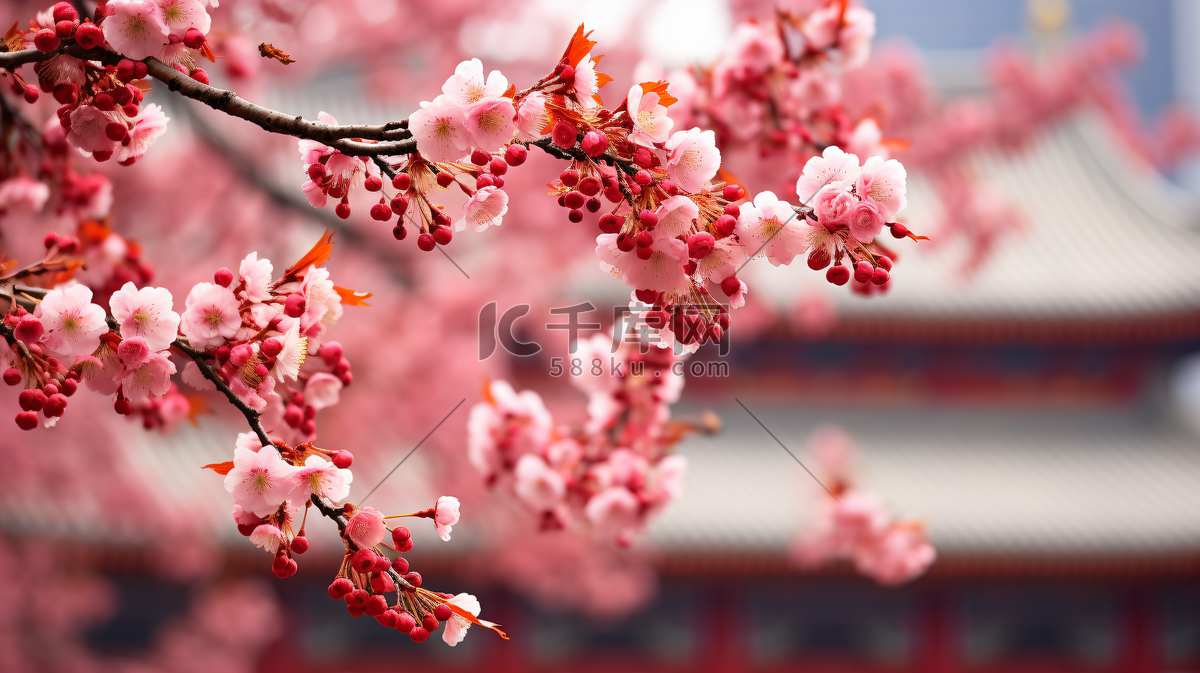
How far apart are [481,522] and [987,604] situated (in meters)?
5.56

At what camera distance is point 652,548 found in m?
7.76

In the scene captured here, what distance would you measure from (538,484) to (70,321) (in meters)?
1.24

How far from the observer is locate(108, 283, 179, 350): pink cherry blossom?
124 centimetres

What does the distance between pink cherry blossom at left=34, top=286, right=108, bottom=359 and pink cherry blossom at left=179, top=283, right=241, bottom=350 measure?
131 mm

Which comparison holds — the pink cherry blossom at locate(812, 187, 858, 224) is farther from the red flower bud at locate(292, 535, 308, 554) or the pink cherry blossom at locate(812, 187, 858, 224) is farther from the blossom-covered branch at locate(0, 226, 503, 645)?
the red flower bud at locate(292, 535, 308, 554)

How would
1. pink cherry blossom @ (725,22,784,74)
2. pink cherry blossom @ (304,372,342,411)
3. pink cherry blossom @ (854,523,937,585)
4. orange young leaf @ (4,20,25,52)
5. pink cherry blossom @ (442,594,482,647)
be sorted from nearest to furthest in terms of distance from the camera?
pink cherry blossom @ (442,594,482,647) < orange young leaf @ (4,20,25,52) < pink cherry blossom @ (304,372,342,411) < pink cherry blossom @ (725,22,784,74) < pink cherry blossom @ (854,523,937,585)

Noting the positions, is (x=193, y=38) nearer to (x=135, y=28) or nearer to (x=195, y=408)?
(x=135, y=28)

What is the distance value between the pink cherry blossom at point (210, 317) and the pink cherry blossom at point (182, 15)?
386 mm

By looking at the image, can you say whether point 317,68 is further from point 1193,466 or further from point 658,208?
point 1193,466

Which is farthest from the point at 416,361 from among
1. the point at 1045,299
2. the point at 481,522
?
the point at 1045,299

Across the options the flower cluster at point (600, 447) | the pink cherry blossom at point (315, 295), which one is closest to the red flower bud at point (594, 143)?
the pink cherry blossom at point (315, 295)

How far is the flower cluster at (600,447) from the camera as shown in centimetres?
222

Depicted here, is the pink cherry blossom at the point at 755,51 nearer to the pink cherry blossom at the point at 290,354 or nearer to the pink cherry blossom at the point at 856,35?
the pink cherry blossom at the point at 856,35

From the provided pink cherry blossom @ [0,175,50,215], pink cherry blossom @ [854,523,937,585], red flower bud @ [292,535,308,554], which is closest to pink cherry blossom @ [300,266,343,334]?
red flower bud @ [292,535,308,554]
